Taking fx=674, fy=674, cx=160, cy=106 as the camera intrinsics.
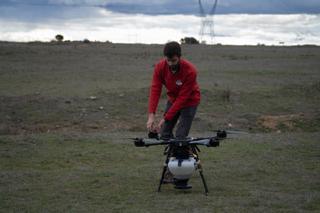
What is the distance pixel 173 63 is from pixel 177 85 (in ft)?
1.17

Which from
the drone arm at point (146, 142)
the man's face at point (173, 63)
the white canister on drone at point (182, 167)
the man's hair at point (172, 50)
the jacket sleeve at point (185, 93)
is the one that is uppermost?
the man's hair at point (172, 50)

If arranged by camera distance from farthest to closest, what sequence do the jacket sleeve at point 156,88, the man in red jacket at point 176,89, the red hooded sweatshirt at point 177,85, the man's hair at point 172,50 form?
Result: the jacket sleeve at point 156,88 < the red hooded sweatshirt at point 177,85 < the man in red jacket at point 176,89 < the man's hair at point 172,50

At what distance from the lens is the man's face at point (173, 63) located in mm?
8234

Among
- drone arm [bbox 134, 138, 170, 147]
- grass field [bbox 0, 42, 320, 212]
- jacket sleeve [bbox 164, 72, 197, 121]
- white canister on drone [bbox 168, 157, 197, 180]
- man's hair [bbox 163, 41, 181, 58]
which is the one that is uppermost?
man's hair [bbox 163, 41, 181, 58]

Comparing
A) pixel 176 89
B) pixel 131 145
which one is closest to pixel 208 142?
pixel 176 89

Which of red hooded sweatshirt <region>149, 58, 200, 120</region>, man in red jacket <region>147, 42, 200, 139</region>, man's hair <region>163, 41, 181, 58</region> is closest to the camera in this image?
man's hair <region>163, 41, 181, 58</region>

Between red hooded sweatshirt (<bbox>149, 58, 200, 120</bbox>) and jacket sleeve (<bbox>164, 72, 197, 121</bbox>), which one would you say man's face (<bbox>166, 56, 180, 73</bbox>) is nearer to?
red hooded sweatshirt (<bbox>149, 58, 200, 120</bbox>)

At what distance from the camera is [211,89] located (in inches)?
842

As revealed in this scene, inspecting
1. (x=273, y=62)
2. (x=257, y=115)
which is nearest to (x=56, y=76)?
(x=257, y=115)

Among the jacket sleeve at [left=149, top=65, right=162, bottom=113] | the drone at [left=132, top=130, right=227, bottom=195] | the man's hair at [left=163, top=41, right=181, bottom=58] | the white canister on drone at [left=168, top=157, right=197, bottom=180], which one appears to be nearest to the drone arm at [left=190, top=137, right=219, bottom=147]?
the drone at [left=132, top=130, right=227, bottom=195]

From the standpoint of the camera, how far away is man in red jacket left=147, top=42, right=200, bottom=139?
8328 millimetres

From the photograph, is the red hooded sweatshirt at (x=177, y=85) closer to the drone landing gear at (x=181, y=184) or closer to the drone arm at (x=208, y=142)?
the drone arm at (x=208, y=142)

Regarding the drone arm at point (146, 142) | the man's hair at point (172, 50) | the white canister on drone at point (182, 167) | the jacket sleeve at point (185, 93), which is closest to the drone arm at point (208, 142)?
the white canister on drone at point (182, 167)

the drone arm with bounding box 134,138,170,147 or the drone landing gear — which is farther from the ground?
the drone arm with bounding box 134,138,170,147
